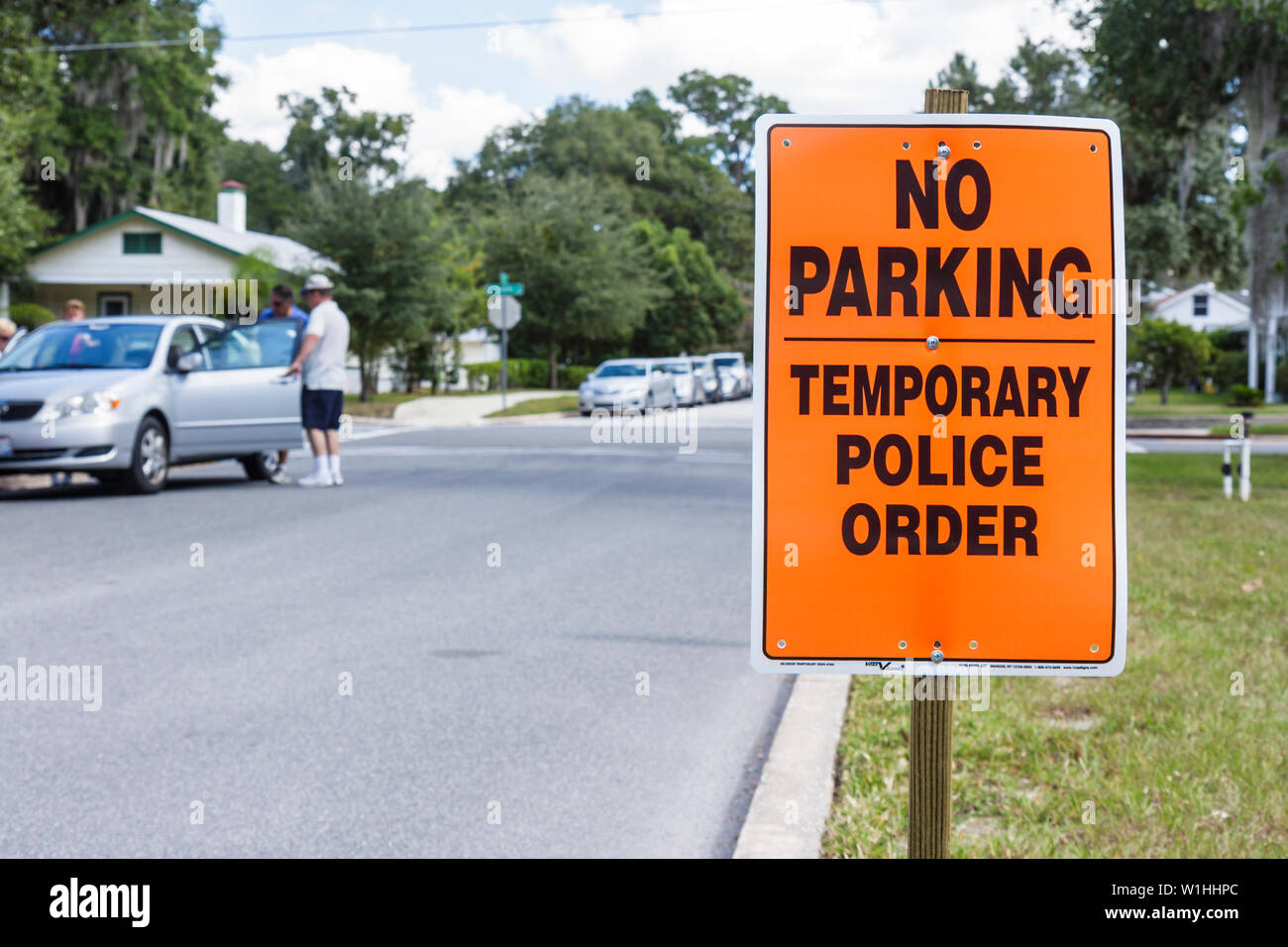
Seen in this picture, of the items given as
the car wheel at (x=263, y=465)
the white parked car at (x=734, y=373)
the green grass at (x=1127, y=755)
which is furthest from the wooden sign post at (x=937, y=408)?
the white parked car at (x=734, y=373)

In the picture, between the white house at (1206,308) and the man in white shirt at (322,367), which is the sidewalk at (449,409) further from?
the white house at (1206,308)

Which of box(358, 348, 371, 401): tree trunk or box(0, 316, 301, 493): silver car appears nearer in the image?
box(0, 316, 301, 493): silver car

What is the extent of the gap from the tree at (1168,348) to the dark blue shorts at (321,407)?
1186 inches

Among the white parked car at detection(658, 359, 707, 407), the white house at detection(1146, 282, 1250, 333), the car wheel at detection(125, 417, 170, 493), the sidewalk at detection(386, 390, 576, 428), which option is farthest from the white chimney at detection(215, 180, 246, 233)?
the white house at detection(1146, 282, 1250, 333)

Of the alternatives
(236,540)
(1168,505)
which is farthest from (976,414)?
(1168,505)

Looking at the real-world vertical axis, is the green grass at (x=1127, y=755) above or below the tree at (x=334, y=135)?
below

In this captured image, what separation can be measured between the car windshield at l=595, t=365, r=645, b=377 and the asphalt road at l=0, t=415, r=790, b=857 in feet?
81.6

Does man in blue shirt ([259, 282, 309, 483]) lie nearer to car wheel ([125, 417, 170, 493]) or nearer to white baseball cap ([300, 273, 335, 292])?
white baseball cap ([300, 273, 335, 292])

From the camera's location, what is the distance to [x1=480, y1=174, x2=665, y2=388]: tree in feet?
171

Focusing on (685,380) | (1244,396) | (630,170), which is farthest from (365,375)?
(630,170)

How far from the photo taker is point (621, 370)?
38031 mm

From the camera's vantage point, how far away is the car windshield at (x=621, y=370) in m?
37.7

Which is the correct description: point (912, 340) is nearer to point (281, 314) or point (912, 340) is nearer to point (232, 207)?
point (281, 314)

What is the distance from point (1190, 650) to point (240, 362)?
36.0 ft
